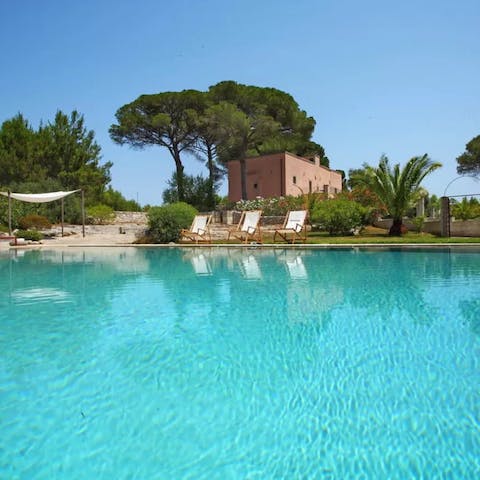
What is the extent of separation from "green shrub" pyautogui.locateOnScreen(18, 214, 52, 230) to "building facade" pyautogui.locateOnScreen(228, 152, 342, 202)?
13.4 m

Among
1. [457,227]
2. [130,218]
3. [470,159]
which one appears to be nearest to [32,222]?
[130,218]

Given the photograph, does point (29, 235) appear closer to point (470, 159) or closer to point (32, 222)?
point (32, 222)

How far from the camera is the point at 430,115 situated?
1566cm

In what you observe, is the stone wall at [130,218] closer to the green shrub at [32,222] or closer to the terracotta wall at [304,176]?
the green shrub at [32,222]

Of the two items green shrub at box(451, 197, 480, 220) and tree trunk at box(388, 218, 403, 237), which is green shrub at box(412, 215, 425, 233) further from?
green shrub at box(451, 197, 480, 220)

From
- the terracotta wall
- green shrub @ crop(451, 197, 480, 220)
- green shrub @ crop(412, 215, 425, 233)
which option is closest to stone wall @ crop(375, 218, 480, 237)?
green shrub @ crop(412, 215, 425, 233)

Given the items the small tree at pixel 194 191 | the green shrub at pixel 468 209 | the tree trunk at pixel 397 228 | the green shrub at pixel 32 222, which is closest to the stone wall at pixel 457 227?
the green shrub at pixel 468 209

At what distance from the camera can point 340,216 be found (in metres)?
15.8

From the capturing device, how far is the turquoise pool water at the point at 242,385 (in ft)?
6.10

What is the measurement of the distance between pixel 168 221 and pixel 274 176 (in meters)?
12.6

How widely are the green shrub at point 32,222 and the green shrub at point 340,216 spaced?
37.7 ft

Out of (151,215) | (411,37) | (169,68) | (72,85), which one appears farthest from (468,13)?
(72,85)

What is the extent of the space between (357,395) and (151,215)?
46.0 ft

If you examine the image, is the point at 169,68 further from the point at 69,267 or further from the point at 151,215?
the point at 69,267
